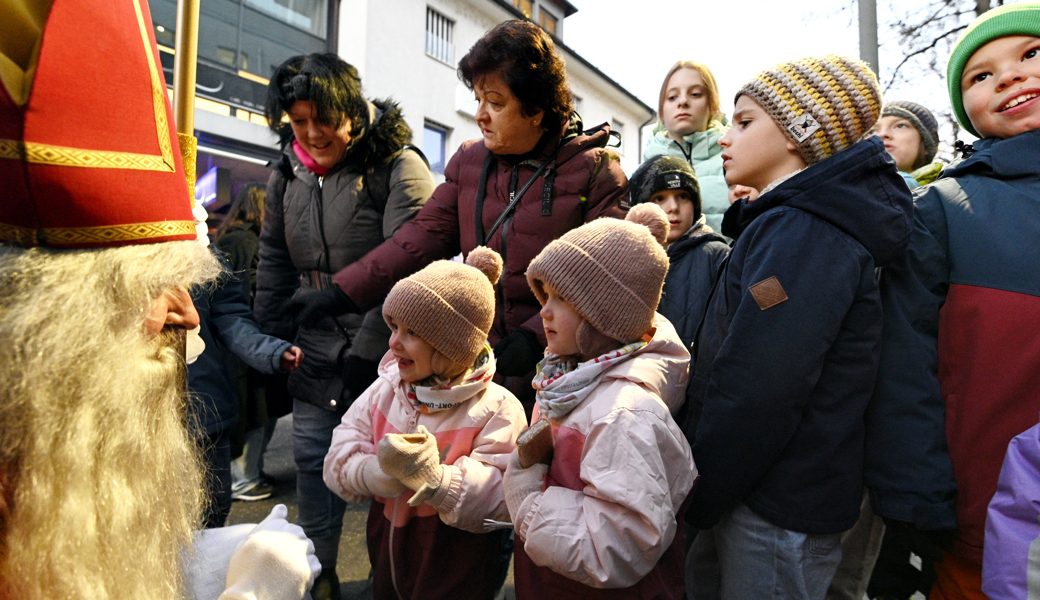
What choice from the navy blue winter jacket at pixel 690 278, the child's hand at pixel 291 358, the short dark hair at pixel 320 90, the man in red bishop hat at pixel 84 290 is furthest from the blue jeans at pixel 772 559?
the short dark hair at pixel 320 90

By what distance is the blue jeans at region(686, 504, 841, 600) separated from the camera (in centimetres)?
155

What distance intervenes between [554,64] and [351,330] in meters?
1.47

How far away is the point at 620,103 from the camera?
2216cm

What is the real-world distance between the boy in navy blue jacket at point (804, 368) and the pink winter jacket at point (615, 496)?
143mm

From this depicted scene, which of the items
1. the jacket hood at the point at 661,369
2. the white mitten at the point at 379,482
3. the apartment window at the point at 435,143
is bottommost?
the white mitten at the point at 379,482

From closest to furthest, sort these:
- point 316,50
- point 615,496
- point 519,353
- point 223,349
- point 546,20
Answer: point 615,496 < point 519,353 < point 223,349 < point 316,50 < point 546,20

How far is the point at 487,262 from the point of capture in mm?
2191

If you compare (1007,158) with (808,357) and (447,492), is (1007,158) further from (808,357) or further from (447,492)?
(447,492)

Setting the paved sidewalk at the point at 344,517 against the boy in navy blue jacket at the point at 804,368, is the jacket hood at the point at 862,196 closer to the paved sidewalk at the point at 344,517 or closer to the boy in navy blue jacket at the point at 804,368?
the boy in navy blue jacket at the point at 804,368

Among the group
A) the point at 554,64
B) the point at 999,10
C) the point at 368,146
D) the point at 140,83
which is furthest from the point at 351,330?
the point at 999,10

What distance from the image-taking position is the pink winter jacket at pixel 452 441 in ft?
6.00

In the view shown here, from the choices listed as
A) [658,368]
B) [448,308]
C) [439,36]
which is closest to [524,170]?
[448,308]

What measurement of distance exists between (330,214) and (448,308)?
1.11 m

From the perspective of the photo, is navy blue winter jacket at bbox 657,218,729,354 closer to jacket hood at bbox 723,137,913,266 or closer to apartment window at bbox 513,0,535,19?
jacket hood at bbox 723,137,913,266
